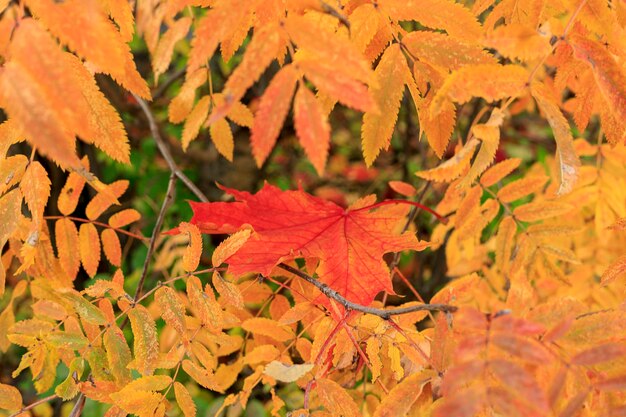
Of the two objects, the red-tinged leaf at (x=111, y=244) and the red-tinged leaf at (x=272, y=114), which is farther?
the red-tinged leaf at (x=111, y=244)

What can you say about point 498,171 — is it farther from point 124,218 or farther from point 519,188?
point 124,218

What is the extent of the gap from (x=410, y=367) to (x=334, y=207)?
0.26 meters

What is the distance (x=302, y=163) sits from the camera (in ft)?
8.98

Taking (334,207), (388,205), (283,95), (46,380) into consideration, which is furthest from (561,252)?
(46,380)

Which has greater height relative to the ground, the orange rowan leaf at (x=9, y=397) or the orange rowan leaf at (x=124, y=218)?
the orange rowan leaf at (x=124, y=218)

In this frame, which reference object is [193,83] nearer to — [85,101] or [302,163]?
[85,101]

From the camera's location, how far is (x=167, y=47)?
113cm

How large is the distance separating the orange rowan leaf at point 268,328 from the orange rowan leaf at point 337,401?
Answer: 23 cm

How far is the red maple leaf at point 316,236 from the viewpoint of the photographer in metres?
0.88

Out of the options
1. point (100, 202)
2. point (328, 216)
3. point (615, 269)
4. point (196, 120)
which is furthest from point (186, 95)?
point (615, 269)

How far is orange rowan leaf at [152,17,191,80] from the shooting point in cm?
111

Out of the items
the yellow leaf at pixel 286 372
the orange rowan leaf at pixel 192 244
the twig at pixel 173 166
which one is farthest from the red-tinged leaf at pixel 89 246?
the yellow leaf at pixel 286 372

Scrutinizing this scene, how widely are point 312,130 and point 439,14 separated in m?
0.28

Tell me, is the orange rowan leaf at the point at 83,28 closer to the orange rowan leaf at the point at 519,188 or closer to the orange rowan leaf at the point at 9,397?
the orange rowan leaf at the point at 9,397
